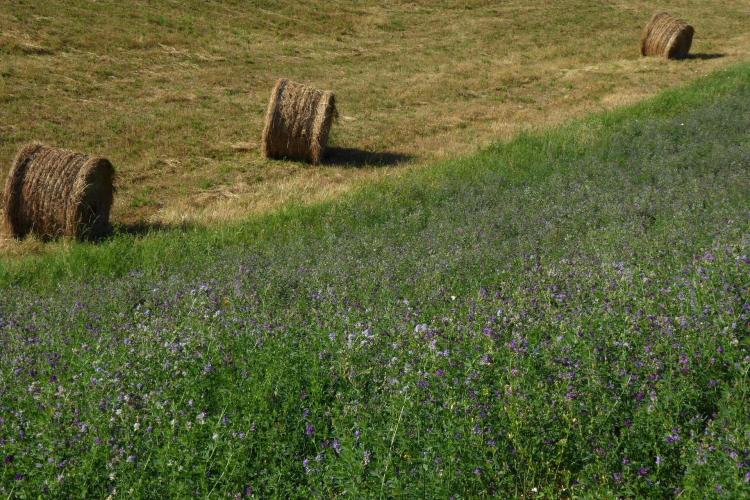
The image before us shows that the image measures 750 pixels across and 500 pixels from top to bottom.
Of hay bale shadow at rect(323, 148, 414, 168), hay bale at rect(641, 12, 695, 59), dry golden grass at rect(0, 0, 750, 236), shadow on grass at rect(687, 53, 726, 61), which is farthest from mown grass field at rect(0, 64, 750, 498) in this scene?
shadow on grass at rect(687, 53, 726, 61)

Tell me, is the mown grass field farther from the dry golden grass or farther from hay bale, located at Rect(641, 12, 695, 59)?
hay bale, located at Rect(641, 12, 695, 59)

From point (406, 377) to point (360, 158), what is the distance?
36.3 ft

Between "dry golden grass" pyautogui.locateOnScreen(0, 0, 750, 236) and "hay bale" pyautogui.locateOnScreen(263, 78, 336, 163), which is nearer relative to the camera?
"dry golden grass" pyautogui.locateOnScreen(0, 0, 750, 236)

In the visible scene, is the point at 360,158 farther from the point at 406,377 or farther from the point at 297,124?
the point at 406,377

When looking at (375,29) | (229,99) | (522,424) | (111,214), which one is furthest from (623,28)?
(522,424)

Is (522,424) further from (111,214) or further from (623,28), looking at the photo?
(623,28)

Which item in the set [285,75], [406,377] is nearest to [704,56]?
[285,75]

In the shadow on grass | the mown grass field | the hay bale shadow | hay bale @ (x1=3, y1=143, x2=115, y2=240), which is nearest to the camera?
the mown grass field

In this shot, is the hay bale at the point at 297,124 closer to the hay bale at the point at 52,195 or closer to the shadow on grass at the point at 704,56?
the hay bale at the point at 52,195

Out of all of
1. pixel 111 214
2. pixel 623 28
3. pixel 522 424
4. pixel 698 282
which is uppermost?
pixel 623 28

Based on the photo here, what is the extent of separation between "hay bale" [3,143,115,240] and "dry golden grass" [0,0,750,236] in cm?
110

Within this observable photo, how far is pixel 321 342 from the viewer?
4.55 m

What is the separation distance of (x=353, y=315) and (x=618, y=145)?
844cm

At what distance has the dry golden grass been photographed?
44.2 feet
